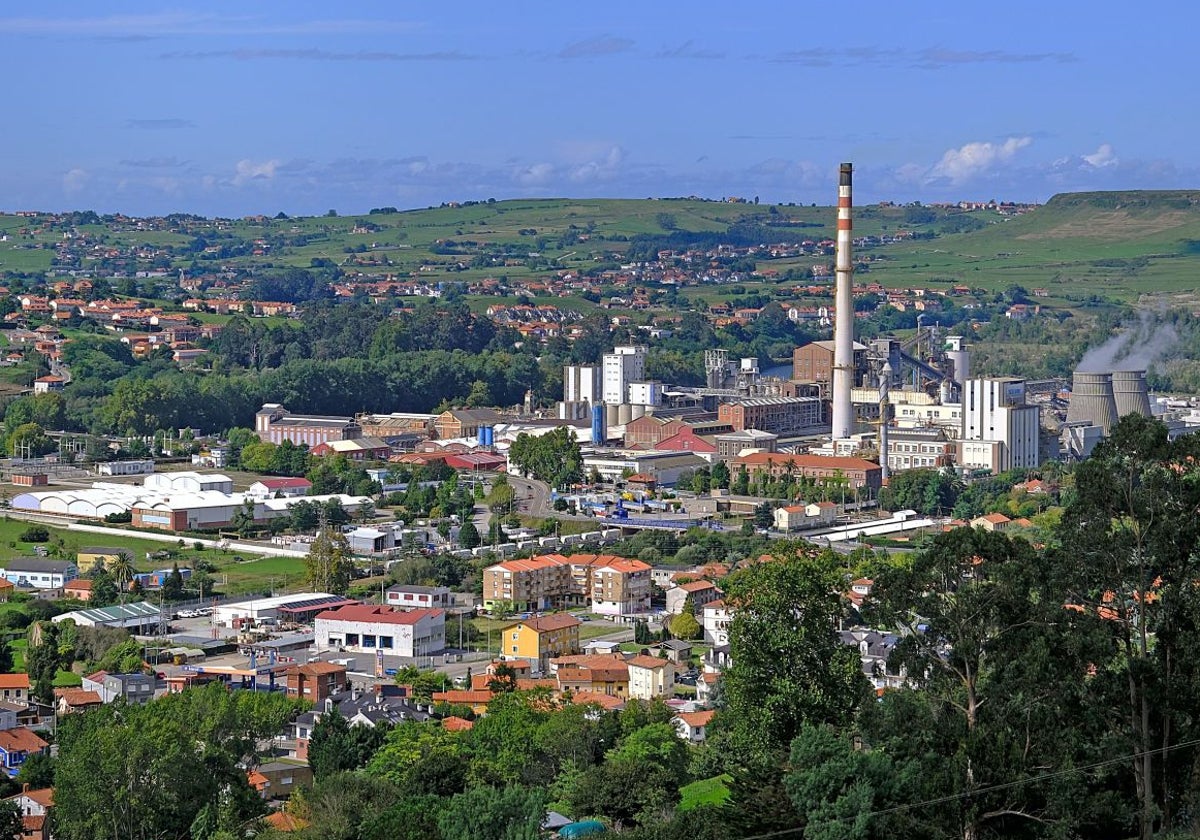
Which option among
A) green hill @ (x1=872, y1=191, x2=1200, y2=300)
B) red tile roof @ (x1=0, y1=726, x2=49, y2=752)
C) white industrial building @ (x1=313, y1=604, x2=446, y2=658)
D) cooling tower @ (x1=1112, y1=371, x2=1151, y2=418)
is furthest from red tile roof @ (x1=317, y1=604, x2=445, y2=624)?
green hill @ (x1=872, y1=191, x2=1200, y2=300)

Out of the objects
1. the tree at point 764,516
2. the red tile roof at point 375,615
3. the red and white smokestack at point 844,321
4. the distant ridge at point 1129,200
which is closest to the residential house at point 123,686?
the red tile roof at point 375,615

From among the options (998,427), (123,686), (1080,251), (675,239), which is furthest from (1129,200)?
(123,686)

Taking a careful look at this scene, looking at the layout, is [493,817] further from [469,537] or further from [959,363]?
[959,363]

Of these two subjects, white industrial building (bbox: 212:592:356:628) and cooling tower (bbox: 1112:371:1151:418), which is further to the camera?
cooling tower (bbox: 1112:371:1151:418)

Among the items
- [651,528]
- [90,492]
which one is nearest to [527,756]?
[651,528]

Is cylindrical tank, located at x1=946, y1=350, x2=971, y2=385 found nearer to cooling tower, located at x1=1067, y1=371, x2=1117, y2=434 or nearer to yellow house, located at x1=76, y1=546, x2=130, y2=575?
cooling tower, located at x1=1067, y1=371, x2=1117, y2=434

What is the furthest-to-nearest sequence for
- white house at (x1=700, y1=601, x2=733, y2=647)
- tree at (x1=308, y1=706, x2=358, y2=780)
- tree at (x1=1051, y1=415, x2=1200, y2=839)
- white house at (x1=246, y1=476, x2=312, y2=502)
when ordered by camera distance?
white house at (x1=246, y1=476, x2=312, y2=502) < white house at (x1=700, y1=601, x2=733, y2=647) < tree at (x1=308, y1=706, x2=358, y2=780) < tree at (x1=1051, y1=415, x2=1200, y2=839)

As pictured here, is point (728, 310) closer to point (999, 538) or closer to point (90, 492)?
point (90, 492)
